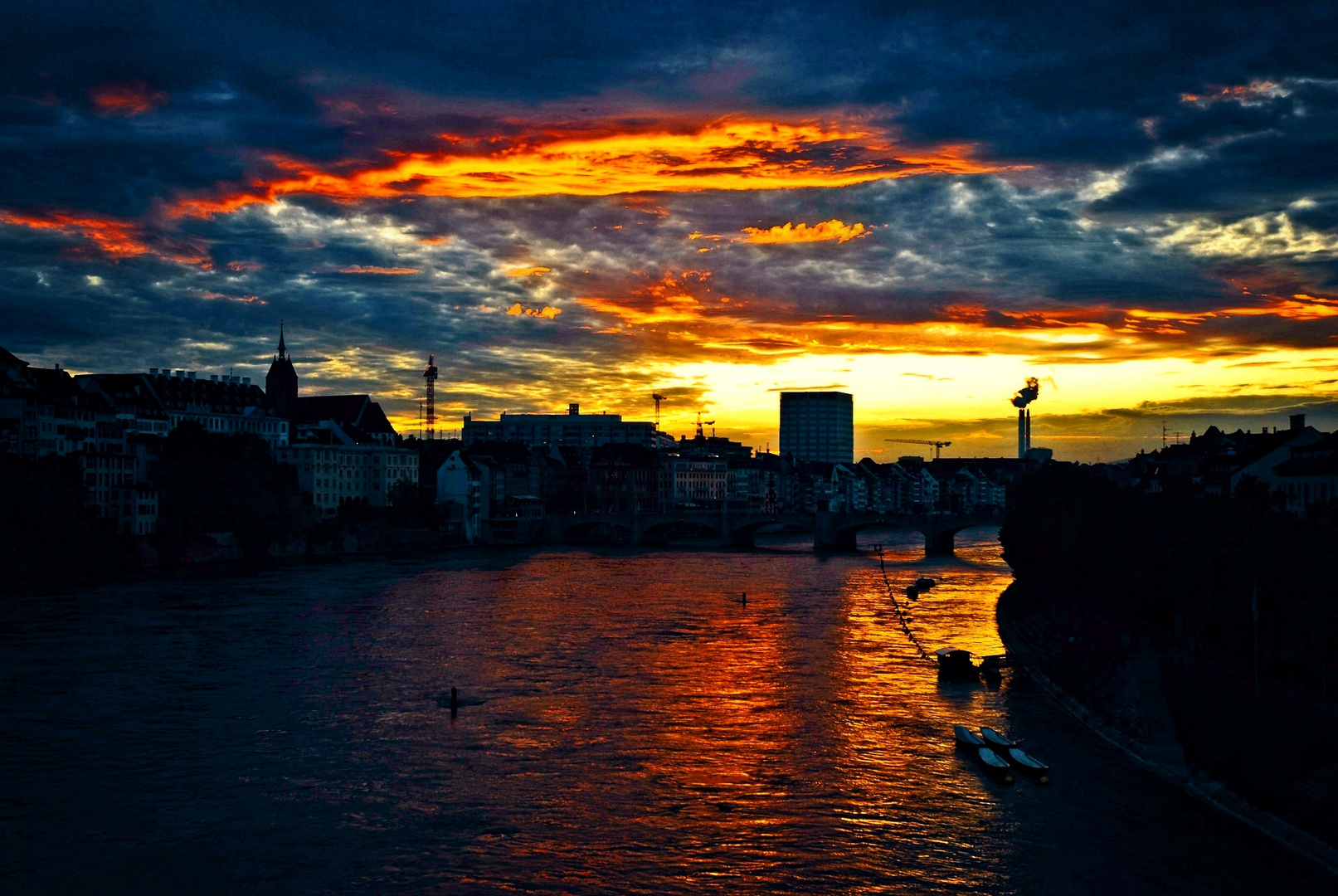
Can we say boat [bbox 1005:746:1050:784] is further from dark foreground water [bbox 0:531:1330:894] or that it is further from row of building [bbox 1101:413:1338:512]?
row of building [bbox 1101:413:1338:512]

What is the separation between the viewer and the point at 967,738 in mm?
43938

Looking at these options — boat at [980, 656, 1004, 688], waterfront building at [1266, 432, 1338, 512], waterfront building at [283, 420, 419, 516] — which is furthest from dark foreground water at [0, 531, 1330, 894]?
waterfront building at [283, 420, 419, 516]

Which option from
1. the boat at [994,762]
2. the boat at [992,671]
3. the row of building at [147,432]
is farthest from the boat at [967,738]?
the row of building at [147,432]

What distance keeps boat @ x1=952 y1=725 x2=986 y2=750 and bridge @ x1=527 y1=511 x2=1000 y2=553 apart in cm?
11023

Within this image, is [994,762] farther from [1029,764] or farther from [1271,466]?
[1271,466]

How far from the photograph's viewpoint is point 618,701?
5272cm

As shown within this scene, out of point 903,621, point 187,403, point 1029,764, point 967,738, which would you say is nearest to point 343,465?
point 187,403

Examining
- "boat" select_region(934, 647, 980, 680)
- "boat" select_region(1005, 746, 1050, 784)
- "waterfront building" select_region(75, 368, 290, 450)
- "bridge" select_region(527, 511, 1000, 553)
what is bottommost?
"boat" select_region(1005, 746, 1050, 784)

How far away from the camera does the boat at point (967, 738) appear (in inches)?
1703

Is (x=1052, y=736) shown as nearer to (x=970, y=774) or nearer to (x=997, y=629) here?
(x=970, y=774)

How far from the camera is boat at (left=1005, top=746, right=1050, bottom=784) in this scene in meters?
39.8

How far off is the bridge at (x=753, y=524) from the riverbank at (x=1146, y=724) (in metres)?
91.4

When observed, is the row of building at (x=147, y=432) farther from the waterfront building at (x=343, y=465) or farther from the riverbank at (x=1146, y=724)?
the riverbank at (x=1146, y=724)

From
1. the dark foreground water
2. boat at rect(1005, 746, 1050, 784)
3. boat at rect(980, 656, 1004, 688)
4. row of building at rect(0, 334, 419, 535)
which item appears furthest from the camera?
row of building at rect(0, 334, 419, 535)
